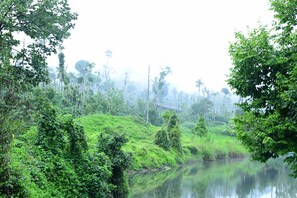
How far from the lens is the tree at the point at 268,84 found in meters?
8.81

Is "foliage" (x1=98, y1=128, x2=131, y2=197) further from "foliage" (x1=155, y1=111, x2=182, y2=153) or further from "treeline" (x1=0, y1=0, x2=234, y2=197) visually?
"foliage" (x1=155, y1=111, x2=182, y2=153)

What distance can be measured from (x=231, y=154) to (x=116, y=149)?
37.6 metres

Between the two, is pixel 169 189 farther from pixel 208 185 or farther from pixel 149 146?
pixel 149 146

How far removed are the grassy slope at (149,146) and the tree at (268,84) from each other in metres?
22.8

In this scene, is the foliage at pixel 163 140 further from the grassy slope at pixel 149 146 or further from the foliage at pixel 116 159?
the foliage at pixel 116 159

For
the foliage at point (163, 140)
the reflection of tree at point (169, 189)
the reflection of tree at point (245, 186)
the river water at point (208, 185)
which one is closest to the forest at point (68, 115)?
the reflection of tree at point (169, 189)

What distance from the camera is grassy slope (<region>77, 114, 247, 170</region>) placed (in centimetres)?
3493

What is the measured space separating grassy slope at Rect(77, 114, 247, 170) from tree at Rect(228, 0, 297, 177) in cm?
2277

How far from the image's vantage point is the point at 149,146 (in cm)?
3866

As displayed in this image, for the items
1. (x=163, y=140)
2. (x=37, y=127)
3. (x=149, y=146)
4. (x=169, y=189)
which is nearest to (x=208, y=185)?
(x=169, y=189)

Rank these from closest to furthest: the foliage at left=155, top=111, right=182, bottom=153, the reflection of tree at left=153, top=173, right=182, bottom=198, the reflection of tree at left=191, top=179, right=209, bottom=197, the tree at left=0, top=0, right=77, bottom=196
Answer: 1. the tree at left=0, top=0, right=77, bottom=196
2. the reflection of tree at left=153, top=173, right=182, bottom=198
3. the reflection of tree at left=191, top=179, right=209, bottom=197
4. the foliage at left=155, top=111, right=182, bottom=153

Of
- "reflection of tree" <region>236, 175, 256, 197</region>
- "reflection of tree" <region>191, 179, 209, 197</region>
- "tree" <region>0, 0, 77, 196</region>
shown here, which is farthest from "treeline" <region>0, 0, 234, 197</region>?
"reflection of tree" <region>236, 175, 256, 197</region>

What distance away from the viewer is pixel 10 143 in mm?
8641

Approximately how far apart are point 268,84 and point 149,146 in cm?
2955
